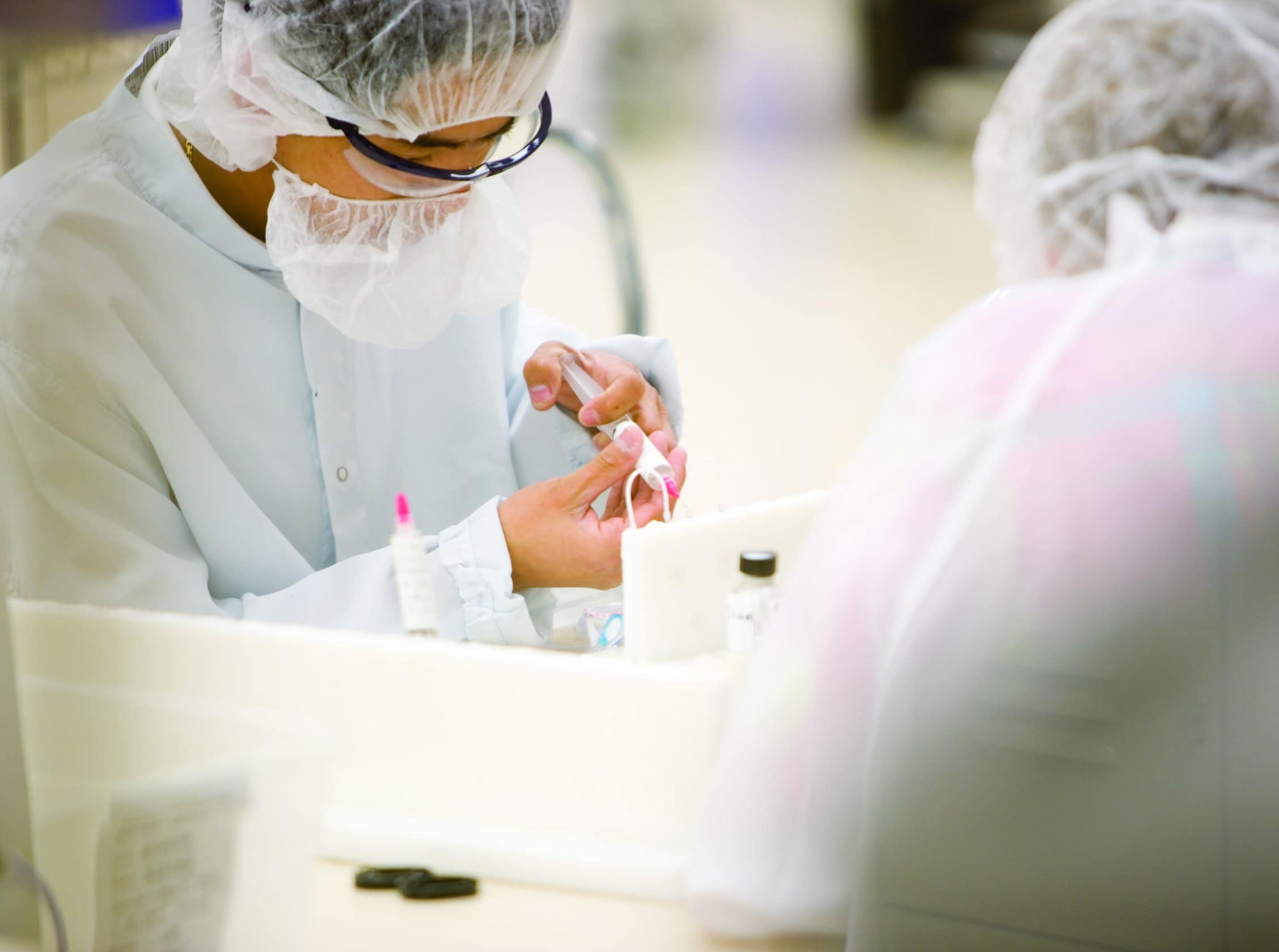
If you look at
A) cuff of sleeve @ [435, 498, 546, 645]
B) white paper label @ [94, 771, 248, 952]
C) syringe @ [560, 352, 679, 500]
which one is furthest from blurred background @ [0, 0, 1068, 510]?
white paper label @ [94, 771, 248, 952]

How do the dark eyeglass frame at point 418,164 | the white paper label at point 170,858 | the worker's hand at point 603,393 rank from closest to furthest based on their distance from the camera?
1. the white paper label at point 170,858
2. the dark eyeglass frame at point 418,164
3. the worker's hand at point 603,393

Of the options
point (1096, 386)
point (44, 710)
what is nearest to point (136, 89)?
point (44, 710)

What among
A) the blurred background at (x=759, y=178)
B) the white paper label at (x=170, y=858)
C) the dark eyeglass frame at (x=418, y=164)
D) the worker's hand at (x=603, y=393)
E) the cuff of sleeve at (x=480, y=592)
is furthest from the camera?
the worker's hand at (x=603, y=393)

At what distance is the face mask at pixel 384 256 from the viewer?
1.12 meters

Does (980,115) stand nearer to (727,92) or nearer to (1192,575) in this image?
(1192,575)

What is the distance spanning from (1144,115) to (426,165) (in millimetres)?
605

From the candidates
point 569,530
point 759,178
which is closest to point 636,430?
point 569,530

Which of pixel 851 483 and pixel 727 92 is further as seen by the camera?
pixel 727 92

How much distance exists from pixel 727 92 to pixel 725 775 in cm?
110

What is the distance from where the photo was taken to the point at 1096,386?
0.72 meters

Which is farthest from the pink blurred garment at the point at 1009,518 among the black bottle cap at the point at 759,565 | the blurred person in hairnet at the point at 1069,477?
the black bottle cap at the point at 759,565

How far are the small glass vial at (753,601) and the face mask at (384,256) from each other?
438 mm

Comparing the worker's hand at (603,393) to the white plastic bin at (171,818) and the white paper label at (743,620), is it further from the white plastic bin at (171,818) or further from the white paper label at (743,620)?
the white plastic bin at (171,818)

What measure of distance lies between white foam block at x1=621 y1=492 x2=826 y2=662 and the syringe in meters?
0.18
